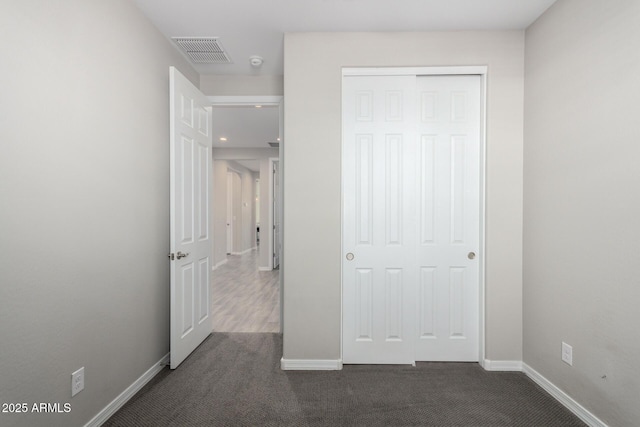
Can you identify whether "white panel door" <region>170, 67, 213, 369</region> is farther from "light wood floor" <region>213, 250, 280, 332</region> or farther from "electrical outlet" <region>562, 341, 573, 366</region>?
"electrical outlet" <region>562, 341, 573, 366</region>

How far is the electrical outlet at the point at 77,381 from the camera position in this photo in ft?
5.32

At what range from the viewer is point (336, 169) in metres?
2.44

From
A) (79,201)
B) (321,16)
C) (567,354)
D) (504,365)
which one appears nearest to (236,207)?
(321,16)

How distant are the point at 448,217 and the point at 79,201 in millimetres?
2480

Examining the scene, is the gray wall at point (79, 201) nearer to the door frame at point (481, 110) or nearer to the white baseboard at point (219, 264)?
the door frame at point (481, 110)

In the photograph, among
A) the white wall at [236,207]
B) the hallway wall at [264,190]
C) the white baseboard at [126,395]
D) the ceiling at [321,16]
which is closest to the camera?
the white baseboard at [126,395]

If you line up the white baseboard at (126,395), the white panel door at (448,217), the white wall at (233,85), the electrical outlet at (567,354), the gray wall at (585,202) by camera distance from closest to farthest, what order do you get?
the gray wall at (585,202)
the white baseboard at (126,395)
the electrical outlet at (567,354)
the white panel door at (448,217)
the white wall at (233,85)

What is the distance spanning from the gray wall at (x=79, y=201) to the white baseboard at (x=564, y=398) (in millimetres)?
2841

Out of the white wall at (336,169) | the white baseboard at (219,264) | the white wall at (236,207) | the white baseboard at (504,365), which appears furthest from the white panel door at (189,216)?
the white wall at (236,207)

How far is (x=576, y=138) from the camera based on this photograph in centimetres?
191

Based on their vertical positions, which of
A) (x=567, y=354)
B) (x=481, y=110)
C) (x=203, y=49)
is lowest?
(x=567, y=354)

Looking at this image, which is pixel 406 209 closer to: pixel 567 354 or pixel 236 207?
pixel 567 354

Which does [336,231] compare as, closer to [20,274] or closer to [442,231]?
[442,231]

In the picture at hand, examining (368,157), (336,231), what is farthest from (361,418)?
(368,157)
